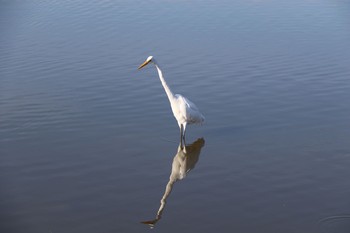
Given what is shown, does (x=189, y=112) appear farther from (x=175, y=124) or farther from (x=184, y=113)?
(x=175, y=124)

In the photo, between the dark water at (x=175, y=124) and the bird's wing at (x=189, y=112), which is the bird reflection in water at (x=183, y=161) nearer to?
the dark water at (x=175, y=124)

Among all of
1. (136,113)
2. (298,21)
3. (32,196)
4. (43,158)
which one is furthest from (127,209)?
(298,21)

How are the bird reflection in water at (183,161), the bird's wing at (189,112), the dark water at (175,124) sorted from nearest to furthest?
the dark water at (175,124), the bird reflection in water at (183,161), the bird's wing at (189,112)

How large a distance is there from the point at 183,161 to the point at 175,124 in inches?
68.4

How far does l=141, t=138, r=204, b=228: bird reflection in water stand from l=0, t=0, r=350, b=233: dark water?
0.13ft

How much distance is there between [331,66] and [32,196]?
381 inches

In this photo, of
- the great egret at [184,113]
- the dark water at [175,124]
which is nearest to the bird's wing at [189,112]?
the great egret at [184,113]

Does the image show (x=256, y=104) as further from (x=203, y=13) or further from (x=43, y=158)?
(x=203, y=13)

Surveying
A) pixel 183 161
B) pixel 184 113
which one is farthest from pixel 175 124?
pixel 183 161

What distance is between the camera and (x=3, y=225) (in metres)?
9.01

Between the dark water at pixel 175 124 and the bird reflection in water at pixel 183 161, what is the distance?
4 centimetres

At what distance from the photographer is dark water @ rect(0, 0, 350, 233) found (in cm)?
952

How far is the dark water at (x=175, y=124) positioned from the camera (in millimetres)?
9516

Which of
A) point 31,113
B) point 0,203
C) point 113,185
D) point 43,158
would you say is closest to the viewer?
point 0,203
